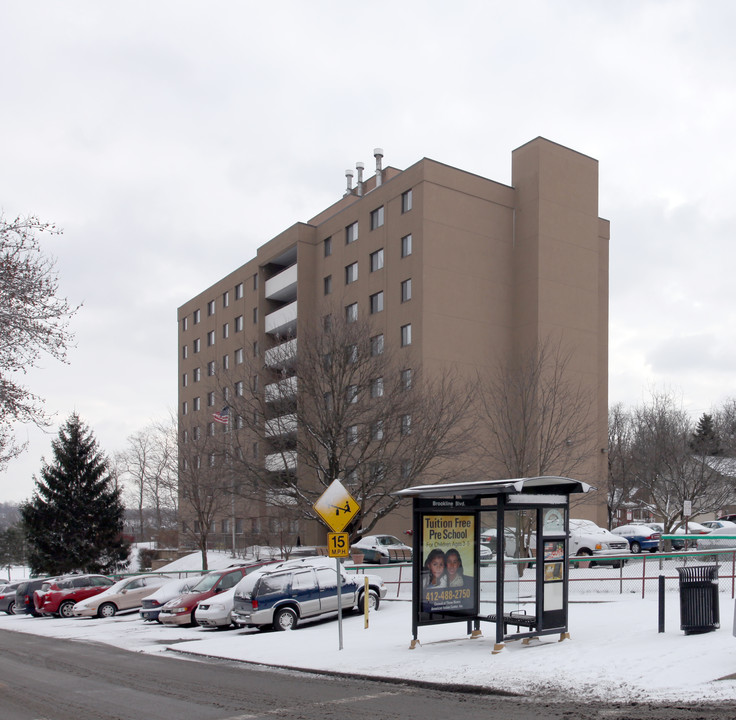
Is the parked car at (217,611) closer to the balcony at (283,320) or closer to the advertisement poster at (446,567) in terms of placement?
the advertisement poster at (446,567)

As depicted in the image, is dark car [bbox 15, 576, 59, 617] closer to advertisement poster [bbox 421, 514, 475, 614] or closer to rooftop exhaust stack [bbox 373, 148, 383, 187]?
advertisement poster [bbox 421, 514, 475, 614]

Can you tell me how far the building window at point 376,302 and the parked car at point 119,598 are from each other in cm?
2249

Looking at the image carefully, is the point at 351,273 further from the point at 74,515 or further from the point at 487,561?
the point at 487,561

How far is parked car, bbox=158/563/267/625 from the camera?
24203 mm

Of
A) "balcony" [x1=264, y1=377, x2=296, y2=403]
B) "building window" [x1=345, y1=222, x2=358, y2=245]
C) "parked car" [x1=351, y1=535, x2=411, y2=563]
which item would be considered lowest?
"parked car" [x1=351, y1=535, x2=411, y2=563]

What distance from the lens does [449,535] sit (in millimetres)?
15211

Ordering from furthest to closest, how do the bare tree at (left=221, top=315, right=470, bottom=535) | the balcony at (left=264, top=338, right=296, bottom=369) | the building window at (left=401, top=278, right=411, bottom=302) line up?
the building window at (left=401, top=278, right=411, bottom=302), the balcony at (left=264, top=338, right=296, bottom=369), the bare tree at (left=221, top=315, right=470, bottom=535)

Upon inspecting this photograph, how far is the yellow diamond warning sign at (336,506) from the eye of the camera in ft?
51.8

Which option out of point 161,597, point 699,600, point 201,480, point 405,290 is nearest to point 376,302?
point 405,290

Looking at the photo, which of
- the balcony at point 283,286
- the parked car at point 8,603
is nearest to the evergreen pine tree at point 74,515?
the parked car at point 8,603

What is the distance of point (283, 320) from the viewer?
57.8 metres

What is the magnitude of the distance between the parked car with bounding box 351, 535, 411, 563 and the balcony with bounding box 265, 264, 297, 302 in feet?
74.7

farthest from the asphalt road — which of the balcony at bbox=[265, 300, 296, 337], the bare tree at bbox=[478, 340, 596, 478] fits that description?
the balcony at bbox=[265, 300, 296, 337]

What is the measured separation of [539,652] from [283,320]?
150ft
